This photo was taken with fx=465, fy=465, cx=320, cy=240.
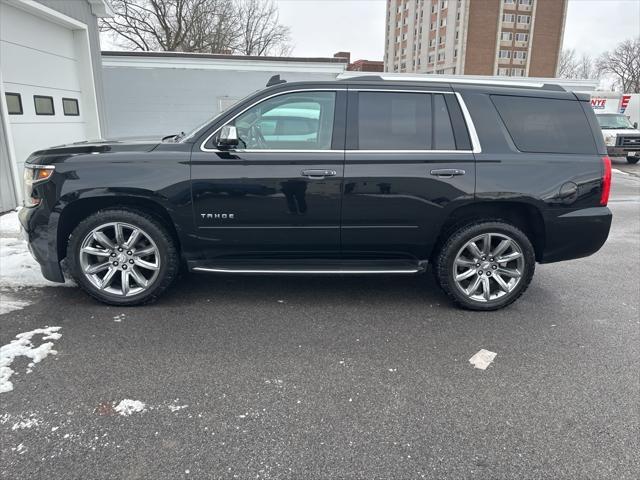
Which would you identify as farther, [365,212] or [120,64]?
[120,64]

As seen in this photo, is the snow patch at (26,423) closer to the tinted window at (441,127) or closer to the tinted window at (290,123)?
the tinted window at (290,123)

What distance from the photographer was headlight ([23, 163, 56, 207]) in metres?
3.74

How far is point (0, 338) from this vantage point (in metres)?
3.41

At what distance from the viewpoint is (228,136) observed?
3600 mm

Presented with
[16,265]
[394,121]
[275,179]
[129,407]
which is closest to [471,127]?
[394,121]

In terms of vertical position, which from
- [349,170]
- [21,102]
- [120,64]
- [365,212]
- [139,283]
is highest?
[120,64]

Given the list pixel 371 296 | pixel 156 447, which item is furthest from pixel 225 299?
pixel 156 447

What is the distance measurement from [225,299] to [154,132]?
43.4 ft

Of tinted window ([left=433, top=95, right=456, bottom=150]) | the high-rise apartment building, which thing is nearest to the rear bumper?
tinted window ([left=433, top=95, right=456, bottom=150])

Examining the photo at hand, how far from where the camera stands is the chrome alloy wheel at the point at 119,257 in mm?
3844

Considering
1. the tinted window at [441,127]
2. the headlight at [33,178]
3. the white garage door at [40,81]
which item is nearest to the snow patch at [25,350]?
the headlight at [33,178]

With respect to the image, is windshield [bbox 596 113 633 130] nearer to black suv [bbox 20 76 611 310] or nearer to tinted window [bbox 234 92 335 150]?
black suv [bbox 20 76 611 310]

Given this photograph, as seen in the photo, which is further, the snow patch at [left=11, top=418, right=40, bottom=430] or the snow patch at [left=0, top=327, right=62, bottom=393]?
the snow patch at [left=0, top=327, right=62, bottom=393]

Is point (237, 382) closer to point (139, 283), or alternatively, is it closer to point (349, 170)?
point (139, 283)
